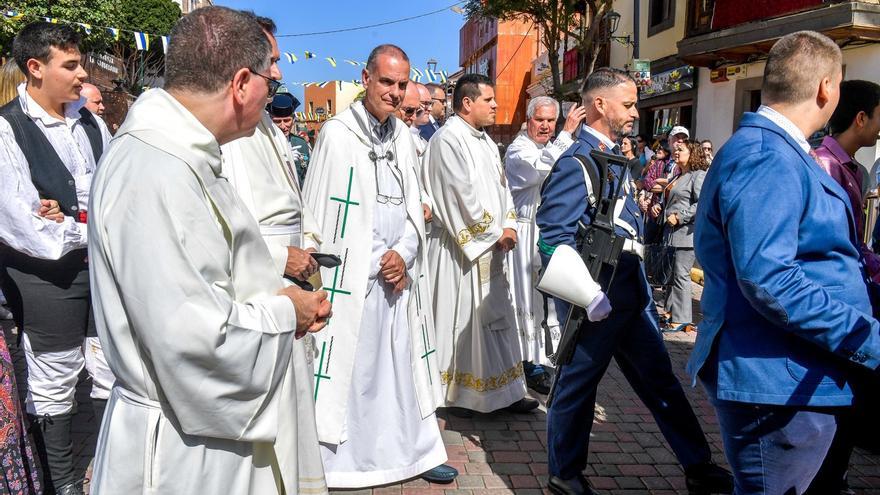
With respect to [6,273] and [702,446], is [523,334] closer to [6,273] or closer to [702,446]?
[702,446]

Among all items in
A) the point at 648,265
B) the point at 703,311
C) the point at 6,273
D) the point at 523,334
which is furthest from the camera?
the point at 648,265

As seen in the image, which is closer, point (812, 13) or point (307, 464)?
point (307, 464)

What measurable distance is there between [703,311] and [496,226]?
225 centimetres

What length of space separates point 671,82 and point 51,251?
15233mm

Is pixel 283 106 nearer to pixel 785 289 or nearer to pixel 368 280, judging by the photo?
pixel 368 280

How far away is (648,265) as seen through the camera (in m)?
7.10

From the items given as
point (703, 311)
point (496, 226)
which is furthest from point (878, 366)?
point (496, 226)

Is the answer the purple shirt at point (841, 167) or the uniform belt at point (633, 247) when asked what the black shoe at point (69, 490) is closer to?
the uniform belt at point (633, 247)

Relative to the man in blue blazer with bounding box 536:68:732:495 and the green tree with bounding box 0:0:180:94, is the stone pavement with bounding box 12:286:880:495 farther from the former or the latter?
the green tree with bounding box 0:0:180:94

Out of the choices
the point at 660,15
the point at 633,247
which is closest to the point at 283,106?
the point at 633,247

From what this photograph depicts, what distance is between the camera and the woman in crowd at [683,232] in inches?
280

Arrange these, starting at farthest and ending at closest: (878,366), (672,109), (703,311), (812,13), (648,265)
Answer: (672,109), (812,13), (648,265), (703,311), (878,366)

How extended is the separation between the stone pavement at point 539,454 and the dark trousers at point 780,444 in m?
1.50

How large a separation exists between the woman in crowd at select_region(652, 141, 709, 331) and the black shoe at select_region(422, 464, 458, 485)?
13.7 feet
